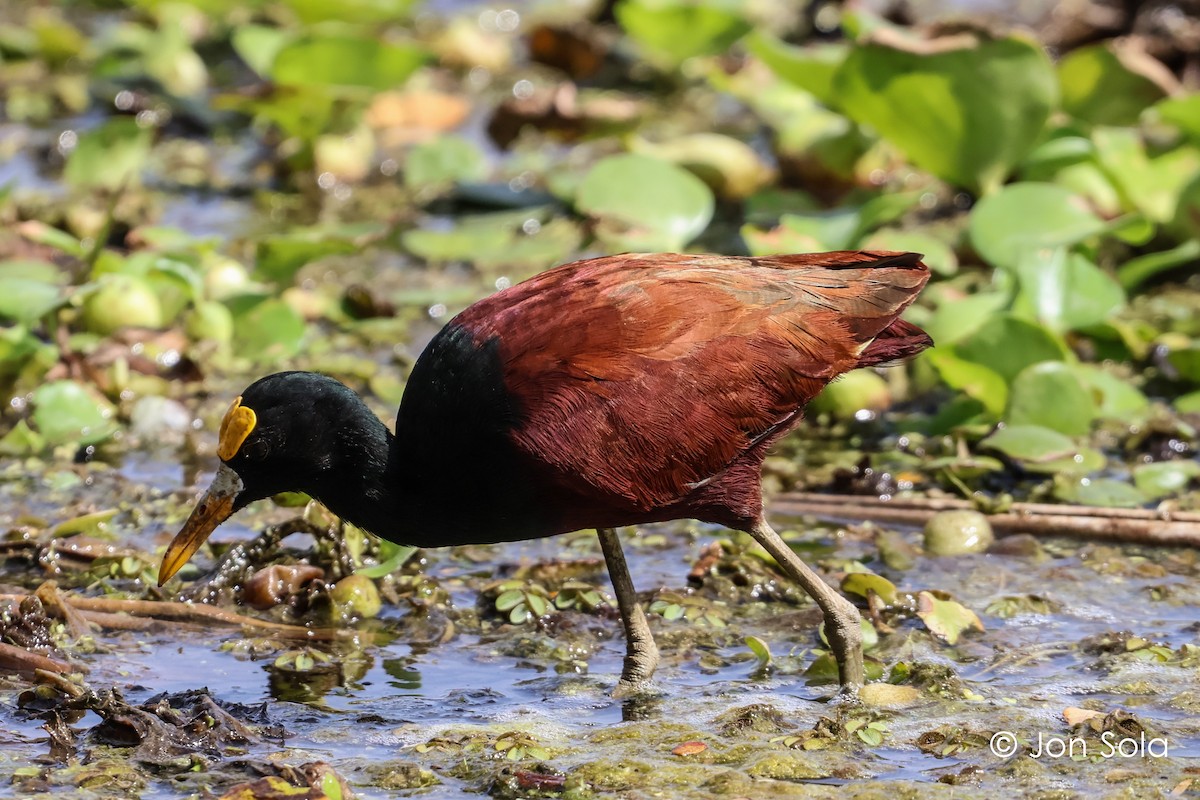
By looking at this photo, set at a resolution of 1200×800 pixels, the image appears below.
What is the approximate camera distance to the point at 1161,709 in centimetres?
441

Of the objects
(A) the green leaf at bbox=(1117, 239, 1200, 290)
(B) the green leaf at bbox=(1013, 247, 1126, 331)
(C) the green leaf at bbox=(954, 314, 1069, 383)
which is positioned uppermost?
(A) the green leaf at bbox=(1117, 239, 1200, 290)

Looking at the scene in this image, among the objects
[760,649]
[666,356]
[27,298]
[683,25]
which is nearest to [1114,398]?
[760,649]

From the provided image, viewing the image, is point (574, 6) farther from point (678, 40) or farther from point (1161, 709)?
point (1161, 709)

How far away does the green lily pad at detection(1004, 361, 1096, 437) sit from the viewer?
598 cm

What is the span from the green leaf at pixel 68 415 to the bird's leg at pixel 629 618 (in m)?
2.34

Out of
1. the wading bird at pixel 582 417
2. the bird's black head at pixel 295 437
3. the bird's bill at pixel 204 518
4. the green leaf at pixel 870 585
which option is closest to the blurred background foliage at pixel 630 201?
the green leaf at pixel 870 585

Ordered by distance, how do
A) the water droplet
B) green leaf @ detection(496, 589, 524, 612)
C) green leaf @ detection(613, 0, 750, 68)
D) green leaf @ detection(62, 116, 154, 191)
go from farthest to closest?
the water droplet
green leaf @ detection(613, 0, 750, 68)
green leaf @ detection(62, 116, 154, 191)
green leaf @ detection(496, 589, 524, 612)

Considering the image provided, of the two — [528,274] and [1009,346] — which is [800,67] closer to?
[528,274]

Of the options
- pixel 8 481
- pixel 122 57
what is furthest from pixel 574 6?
pixel 8 481

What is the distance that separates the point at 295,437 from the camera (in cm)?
444

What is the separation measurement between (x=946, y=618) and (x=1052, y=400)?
1.44 meters

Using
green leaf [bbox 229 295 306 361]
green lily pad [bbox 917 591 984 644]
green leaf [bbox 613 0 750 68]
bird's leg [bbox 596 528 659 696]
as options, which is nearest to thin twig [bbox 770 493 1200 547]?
green lily pad [bbox 917 591 984 644]

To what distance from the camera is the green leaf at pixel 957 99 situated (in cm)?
698

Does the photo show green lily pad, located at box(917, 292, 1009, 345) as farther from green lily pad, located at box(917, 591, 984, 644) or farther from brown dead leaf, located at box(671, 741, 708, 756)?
brown dead leaf, located at box(671, 741, 708, 756)
